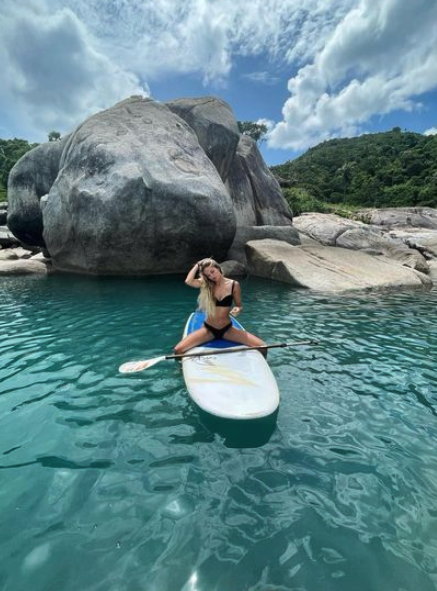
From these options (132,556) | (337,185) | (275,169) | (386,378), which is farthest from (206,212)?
(275,169)

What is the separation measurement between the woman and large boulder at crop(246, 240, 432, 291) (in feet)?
27.4

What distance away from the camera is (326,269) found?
15.4 metres

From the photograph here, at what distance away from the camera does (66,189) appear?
16.4 m

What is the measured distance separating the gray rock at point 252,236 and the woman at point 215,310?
12674mm

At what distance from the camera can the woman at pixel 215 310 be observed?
238 inches

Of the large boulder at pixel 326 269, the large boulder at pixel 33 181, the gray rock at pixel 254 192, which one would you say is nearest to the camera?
the large boulder at pixel 326 269

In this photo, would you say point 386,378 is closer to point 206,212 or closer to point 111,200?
point 206,212

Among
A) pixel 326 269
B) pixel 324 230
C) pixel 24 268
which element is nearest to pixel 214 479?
pixel 326 269

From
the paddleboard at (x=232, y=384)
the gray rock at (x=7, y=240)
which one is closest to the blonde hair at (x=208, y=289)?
the paddleboard at (x=232, y=384)

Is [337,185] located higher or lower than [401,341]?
higher

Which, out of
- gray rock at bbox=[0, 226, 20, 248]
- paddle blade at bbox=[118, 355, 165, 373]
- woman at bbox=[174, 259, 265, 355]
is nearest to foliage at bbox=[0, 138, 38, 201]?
gray rock at bbox=[0, 226, 20, 248]

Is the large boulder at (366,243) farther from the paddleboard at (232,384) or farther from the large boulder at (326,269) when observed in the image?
the paddleboard at (232,384)

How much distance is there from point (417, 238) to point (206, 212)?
17.1m

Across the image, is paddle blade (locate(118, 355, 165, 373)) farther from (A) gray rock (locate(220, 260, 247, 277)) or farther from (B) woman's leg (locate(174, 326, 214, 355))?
(A) gray rock (locate(220, 260, 247, 277))
